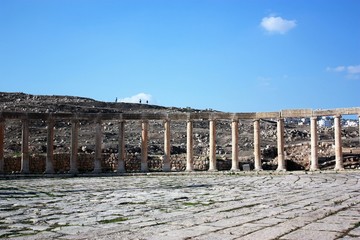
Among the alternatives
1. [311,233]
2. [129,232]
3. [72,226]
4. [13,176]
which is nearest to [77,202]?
[72,226]

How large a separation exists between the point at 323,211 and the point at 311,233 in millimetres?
2790

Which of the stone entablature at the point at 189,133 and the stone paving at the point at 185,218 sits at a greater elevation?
the stone entablature at the point at 189,133

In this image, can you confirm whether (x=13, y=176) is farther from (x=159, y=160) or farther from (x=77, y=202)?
(x=77, y=202)

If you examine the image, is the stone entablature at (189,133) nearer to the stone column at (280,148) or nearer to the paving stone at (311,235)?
the stone column at (280,148)

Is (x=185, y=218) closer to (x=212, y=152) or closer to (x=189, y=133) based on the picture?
(x=212, y=152)

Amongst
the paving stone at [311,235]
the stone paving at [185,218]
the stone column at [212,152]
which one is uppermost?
the stone column at [212,152]

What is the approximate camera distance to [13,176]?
29344 mm

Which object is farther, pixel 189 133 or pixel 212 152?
pixel 189 133

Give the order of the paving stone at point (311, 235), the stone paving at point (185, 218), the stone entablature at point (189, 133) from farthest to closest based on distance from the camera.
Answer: the stone entablature at point (189, 133), the stone paving at point (185, 218), the paving stone at point (311, 235)

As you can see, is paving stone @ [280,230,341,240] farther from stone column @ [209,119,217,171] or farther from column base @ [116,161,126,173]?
column base @ [116,161,126,173]

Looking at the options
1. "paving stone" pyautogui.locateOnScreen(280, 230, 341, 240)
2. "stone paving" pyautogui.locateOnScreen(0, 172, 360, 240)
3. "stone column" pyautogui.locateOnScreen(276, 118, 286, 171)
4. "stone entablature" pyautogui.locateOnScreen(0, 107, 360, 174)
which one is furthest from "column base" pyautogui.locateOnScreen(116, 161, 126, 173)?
"paving stone" pyautogui.locateOnScreen(280, 230, 341, 240)

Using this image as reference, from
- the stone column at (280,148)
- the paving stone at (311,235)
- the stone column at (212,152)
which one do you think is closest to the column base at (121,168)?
the stone column at (212,152)

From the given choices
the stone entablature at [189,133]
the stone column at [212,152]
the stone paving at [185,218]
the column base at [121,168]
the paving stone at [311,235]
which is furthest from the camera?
the column base at [121,168]


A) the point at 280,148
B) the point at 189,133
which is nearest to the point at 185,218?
the point at 280,148
